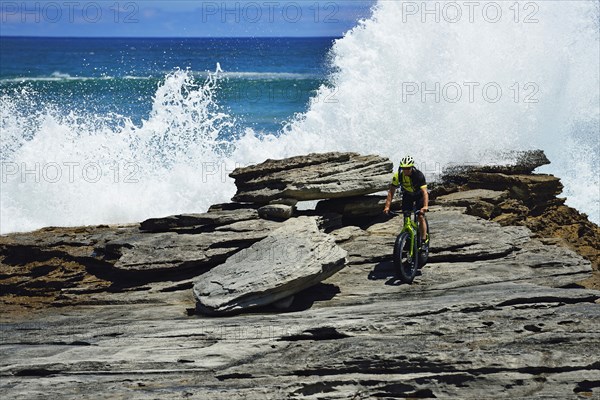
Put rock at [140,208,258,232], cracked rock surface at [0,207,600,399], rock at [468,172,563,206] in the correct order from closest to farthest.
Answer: cracked rock surface at [0,207,600,399] < rock at [140,208,258,232] < rock at [468,172,563,206]

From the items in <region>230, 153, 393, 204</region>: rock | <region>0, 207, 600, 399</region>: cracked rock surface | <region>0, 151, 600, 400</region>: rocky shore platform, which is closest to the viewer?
<region>0, 207, 600, 399</region>: cracked rock surface

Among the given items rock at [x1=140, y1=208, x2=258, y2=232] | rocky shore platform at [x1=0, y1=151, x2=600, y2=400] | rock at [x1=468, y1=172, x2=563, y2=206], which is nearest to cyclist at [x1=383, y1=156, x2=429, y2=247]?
rocky shore platform at [x1=0, y1=151, x2=600, y2=400]

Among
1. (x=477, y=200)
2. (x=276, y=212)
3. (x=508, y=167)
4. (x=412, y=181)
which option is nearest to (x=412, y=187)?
(x=412, y=181)

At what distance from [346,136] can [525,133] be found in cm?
494

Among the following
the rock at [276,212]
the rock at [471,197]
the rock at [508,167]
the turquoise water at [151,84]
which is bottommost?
the rock at [276,212]

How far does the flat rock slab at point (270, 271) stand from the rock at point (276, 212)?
0.94 metres

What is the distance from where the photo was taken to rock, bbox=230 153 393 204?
13.4 metres

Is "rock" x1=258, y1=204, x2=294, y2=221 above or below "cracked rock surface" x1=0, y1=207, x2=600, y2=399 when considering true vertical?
above

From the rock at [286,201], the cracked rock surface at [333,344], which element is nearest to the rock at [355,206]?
the rock at [286,201]

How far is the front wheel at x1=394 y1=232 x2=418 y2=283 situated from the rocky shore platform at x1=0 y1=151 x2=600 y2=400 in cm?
21

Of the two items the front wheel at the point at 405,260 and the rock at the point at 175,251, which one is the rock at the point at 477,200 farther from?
the rock at the point at 175,251

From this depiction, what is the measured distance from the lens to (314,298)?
1164 centimetres

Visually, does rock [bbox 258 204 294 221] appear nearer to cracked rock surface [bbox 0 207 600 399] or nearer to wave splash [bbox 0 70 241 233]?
cracked rock surface [bbox 0 207 600 399]

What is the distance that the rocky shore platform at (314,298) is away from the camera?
28.3 ft
